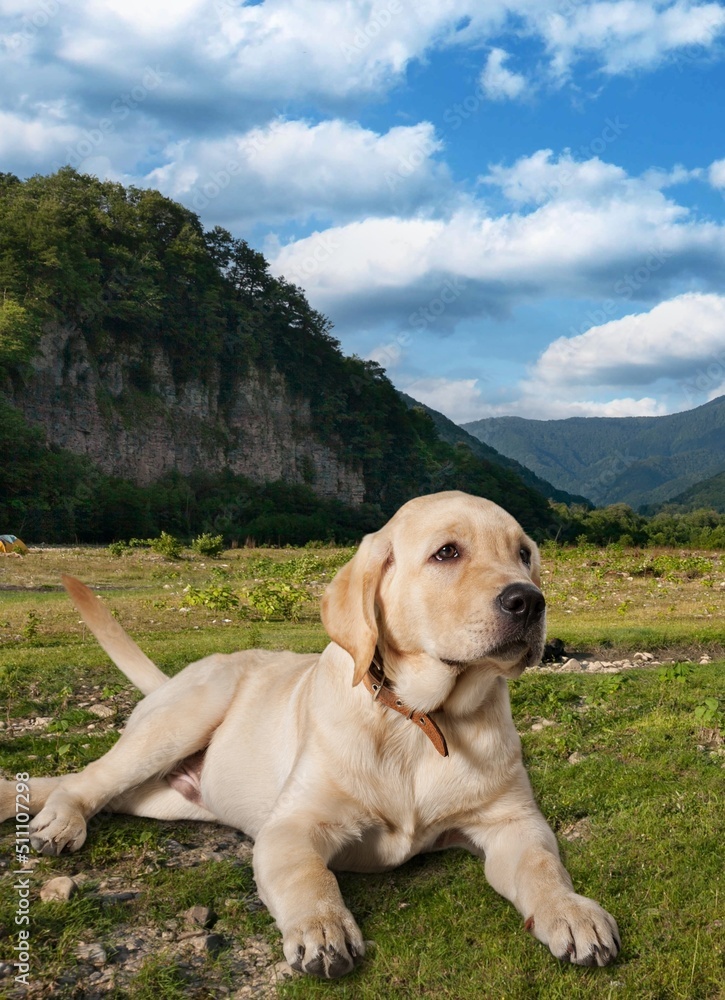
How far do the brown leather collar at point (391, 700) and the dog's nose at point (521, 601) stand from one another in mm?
678

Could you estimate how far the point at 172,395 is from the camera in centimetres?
5794

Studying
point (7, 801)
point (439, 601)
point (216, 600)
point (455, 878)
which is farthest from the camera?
point (216, 600)

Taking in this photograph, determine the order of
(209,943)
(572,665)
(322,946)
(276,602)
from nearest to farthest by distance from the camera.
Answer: (322,946) < (209,943) < (572,665) < (276,602)

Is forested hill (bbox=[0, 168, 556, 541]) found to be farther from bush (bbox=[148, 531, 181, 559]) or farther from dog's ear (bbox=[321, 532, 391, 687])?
dog's ear (bbox=[321, 532, 391, 687])

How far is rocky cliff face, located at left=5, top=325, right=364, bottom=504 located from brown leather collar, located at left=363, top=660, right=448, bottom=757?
48.0m

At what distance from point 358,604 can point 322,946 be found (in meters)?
1.25

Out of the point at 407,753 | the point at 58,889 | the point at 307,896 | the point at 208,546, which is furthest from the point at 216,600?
the point at 208,546

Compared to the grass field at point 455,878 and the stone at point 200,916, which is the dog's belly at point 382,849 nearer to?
the grass field at point 455,878

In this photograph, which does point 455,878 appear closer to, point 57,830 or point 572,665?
point 57,830

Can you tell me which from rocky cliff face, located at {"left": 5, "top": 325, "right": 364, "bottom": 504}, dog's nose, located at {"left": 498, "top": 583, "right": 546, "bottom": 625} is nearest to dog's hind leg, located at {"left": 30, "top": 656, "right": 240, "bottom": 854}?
dog's nose, located at {"left": 498, "top": 583, "right": 546, "bottom": 625}

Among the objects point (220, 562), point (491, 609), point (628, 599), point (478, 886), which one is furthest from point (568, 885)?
point (220, 562)

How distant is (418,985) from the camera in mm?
2871

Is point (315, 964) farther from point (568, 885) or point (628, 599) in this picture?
point (628, 599)

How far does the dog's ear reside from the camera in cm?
342
